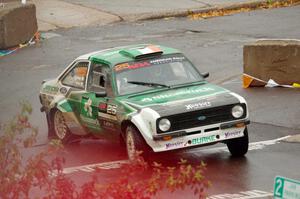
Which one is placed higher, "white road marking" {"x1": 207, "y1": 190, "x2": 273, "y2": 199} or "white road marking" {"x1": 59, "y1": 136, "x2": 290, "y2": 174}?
"white road marking" {"x1": 207, "y1": 190, "x2": 273, "y2": 199}

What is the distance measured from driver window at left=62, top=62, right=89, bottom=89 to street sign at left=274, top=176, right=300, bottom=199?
8707 mm

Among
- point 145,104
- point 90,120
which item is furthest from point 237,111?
point 90,120

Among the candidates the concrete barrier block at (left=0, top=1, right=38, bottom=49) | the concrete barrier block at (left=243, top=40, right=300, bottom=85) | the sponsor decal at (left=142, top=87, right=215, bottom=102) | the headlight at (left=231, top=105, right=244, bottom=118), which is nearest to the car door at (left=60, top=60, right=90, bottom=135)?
the sponsor decal at (left=142, top=87, right=215, bottom=102)

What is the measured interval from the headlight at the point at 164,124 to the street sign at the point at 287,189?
617 centimetres

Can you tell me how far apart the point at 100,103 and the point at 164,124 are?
1.75 meters

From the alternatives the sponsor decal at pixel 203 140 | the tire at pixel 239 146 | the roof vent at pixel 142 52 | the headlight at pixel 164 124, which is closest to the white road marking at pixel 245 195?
the sponsor decal at pixel 203 140

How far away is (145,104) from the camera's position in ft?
41.6

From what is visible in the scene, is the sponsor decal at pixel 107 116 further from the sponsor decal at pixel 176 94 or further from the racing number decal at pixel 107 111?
the sponsor decal at pixel 176 94

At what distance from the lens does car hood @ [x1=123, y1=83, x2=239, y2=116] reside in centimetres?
1245

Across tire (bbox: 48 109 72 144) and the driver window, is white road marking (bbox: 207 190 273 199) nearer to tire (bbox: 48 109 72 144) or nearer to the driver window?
the driver window

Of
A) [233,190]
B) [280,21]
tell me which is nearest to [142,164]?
[233,190]

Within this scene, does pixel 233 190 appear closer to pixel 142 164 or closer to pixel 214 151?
pixel 214 151

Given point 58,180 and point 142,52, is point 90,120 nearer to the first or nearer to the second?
point 142,52

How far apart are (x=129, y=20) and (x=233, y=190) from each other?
1846 centimetres
